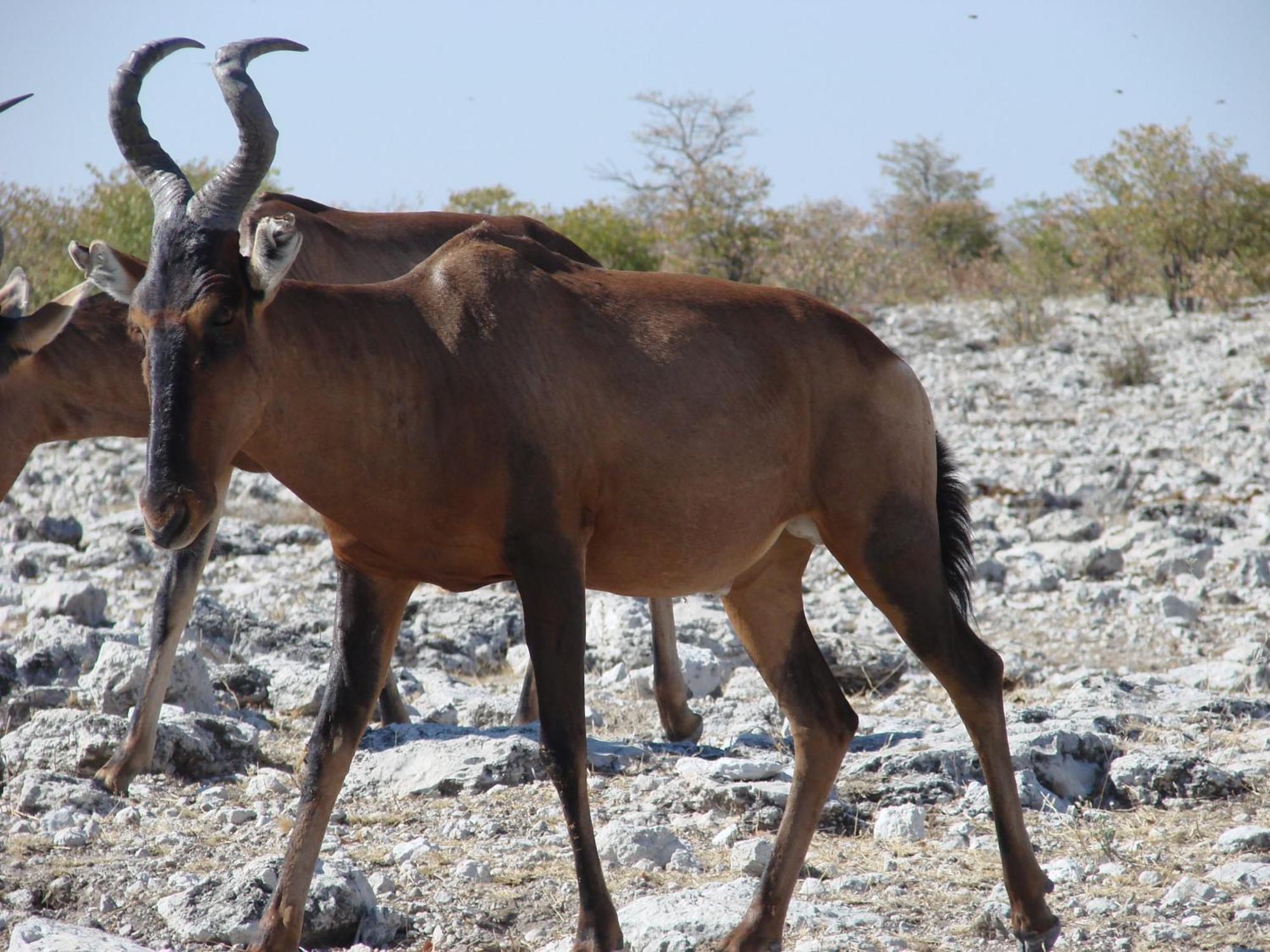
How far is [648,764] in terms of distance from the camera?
6867 mm

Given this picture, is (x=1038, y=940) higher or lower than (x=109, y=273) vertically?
lower

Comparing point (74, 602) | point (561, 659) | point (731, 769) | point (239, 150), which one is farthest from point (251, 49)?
point (74, 602)

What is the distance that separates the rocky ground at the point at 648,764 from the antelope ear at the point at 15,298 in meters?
1.81

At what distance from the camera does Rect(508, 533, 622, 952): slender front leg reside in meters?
4.74

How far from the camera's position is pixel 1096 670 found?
8711 mm

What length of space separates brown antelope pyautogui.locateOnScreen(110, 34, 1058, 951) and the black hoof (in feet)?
0.04

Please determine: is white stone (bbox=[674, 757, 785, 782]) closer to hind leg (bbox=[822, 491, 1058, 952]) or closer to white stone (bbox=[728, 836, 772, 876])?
white stone (bbox=[728, 836, 772, 876])

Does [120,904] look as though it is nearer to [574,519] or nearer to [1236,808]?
[574,519]

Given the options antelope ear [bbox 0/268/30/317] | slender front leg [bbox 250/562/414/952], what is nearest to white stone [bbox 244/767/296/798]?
slender front leg [bbox 250/562/414/952]

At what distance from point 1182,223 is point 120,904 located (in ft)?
98.5

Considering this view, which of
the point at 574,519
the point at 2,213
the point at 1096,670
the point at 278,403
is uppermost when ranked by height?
the point at 2,213

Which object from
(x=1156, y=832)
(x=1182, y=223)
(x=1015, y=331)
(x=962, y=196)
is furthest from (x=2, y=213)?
(x=962, y=196)

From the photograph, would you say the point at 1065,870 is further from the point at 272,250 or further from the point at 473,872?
the point at 272,250

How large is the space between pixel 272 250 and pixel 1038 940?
128 inches
